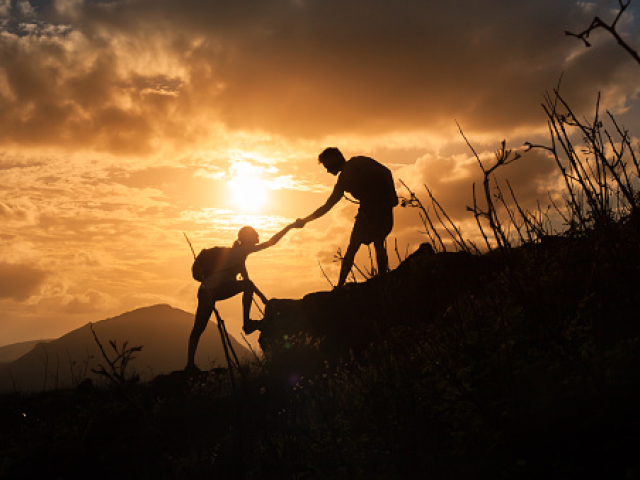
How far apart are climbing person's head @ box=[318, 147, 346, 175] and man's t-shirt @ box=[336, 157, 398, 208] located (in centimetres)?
13

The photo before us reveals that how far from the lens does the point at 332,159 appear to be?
7.82 meters

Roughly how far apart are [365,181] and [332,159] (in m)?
0.66

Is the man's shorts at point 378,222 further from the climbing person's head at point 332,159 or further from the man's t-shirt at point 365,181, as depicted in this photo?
the climbing person's head at point 332,159

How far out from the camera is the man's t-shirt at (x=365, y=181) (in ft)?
25.1

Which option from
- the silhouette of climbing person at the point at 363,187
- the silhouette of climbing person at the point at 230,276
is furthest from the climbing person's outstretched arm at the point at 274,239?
the silhouette of climbing person at the point at 363,187

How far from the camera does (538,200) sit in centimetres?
360

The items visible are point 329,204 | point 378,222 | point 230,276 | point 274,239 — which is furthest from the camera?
point 230,276

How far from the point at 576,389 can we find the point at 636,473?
713mm

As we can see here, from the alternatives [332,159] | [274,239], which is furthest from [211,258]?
[332,159]

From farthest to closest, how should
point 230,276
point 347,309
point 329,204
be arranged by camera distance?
point 230,276, point 347,309, point 329,204

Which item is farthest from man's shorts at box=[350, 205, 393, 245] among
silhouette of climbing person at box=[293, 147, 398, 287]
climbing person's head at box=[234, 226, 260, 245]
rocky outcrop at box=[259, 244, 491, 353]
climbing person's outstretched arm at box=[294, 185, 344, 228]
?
climbing person's head at box=[234, 226, 260, 245]

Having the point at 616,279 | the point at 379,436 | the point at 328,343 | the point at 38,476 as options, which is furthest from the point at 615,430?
the point at 328,343

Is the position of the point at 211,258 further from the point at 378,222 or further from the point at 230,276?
the point at 378,222

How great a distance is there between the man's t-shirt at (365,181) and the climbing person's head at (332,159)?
128 millimetres
